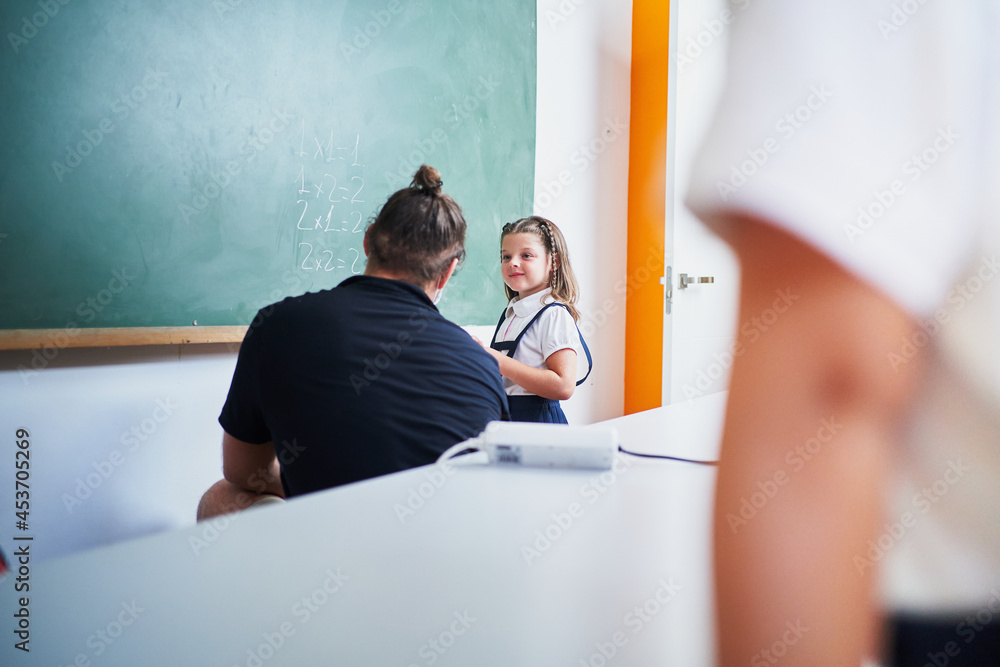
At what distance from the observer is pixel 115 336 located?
4.90ft

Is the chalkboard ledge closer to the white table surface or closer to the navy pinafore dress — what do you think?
the navy pinafore dress

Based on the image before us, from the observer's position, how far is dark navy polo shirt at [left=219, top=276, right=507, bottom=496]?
1000 millimetres

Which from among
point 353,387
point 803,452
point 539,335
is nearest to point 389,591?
point 803,452

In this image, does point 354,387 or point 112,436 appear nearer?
point 354,387

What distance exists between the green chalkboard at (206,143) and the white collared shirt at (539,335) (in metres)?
0.50

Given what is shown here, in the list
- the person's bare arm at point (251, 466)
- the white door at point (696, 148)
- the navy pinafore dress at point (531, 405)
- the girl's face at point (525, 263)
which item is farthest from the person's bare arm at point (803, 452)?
the girl's face at point (525, 263)

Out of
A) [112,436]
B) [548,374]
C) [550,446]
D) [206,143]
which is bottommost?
[112,436]

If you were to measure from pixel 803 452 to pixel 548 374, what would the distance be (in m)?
1.51

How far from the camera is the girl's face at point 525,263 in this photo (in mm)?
1995

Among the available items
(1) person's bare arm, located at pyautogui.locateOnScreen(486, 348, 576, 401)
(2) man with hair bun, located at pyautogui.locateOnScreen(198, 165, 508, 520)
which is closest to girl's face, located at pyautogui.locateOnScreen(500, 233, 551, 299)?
(1) person's bare arm, located at pyautogui.locateOnScreen(486, 348, 576, 401)

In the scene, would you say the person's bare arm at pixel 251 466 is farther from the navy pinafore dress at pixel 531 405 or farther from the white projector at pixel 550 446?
the navy pinafore dress at pixel 531 405

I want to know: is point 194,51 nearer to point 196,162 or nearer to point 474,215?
point 196,162

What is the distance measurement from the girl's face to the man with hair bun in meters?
0.86

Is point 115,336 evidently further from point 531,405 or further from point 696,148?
point 696,148
